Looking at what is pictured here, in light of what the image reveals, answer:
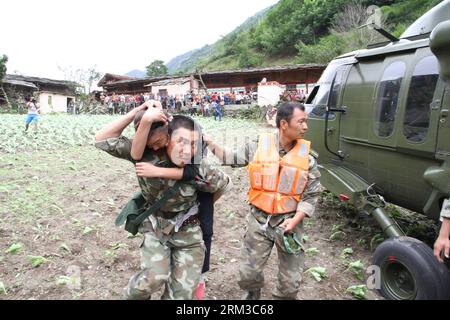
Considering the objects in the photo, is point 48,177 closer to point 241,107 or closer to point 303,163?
point 303,163

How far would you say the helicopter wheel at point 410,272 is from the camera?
10.8ft

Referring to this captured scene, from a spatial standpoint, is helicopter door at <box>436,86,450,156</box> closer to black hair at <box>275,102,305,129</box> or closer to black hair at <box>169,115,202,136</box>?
black hair at <box>275,102,305,129</box>

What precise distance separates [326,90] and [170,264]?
4.02m

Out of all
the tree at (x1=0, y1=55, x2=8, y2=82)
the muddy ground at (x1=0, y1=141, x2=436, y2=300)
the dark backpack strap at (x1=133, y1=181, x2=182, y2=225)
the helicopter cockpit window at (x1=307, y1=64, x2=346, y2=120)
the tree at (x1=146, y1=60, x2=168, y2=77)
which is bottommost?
the muddy ground at (x1=0, y1=141, x2=436, y2=300)

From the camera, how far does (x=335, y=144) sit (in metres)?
5.52

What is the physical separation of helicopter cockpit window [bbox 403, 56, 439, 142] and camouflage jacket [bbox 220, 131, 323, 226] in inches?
58.9

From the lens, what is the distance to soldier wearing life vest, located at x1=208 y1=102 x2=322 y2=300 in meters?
3.23

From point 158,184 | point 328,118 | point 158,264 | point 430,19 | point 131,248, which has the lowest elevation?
point 131,248

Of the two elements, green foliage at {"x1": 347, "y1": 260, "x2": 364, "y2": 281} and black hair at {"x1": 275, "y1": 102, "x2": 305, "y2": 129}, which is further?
green foliage at {"x1": 347, "y1": 260, "x2": 364, "y2": 281}

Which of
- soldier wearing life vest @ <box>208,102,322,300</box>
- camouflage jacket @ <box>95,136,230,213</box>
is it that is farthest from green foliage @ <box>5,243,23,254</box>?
soldier wearing life vest @ <box>208,102,322,300</box>

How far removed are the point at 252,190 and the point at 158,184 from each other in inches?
38.6

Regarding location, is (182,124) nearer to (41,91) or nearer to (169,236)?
(169,236)

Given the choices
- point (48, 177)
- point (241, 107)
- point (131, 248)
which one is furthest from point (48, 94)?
point (131, 248)

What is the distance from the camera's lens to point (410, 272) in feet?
11.4
